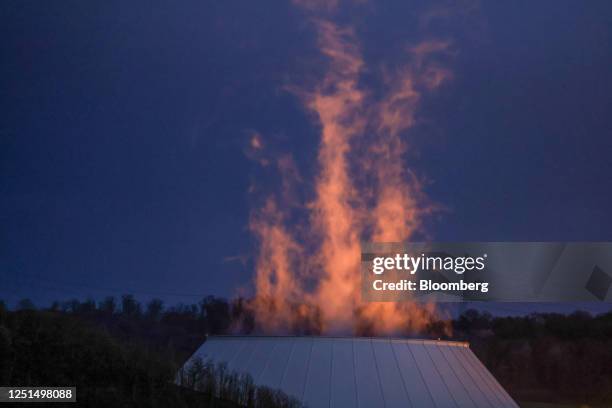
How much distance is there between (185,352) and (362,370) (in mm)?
→ 13823

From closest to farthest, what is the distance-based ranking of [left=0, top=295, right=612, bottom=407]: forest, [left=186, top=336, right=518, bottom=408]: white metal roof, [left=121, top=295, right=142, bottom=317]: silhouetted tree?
[left=0, top=295, right=612, bottom=407]: forest < [left=186, top=336, right=518, bottom=408]: white metal roof < [left=121, top=295, right=142, bottom=317]: silhouetted tree

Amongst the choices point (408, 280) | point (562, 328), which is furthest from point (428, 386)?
point (562, 328)

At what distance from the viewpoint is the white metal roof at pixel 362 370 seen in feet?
75.8

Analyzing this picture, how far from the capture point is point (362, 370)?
24.3 m

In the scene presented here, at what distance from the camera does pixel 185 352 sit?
1401 inches

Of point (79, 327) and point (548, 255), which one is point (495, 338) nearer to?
point (548, 255)

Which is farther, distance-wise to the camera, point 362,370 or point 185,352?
point 185,352

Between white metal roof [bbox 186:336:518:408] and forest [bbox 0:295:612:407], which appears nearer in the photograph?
forest [bbox 0:295:612:407]

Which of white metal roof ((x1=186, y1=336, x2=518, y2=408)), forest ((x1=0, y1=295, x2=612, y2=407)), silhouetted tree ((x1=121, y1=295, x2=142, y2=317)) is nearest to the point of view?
forest ((x1=0, y1=295, x2=612, y2=407))

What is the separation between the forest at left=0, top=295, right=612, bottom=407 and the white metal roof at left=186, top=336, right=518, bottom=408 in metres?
1.91

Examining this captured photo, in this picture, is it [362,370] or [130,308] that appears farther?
[130,308]

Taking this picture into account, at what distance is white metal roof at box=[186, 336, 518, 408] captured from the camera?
23.1 meters

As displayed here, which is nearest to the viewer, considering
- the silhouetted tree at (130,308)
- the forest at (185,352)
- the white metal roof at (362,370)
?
the forest at (185,352)

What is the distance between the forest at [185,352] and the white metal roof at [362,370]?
75.1 inches
